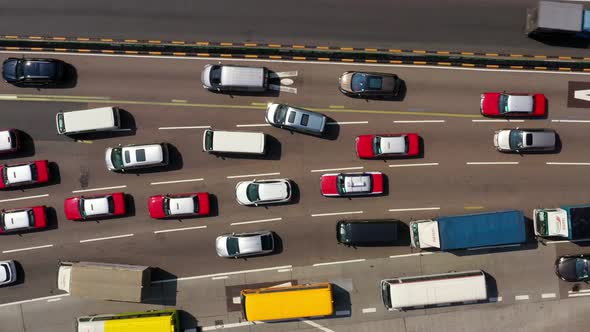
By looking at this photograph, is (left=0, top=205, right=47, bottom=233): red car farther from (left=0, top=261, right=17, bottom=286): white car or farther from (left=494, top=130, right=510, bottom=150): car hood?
(left=494, top=130, right=510, bottom=150): car hood

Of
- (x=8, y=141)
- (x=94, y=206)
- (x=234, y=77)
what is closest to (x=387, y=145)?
(x=234, y=77)

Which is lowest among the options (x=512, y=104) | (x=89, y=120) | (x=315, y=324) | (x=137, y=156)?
(x=315, y=324)

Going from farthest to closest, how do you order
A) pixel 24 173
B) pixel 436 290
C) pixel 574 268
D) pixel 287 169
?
pixel 287 169 < pixel 574 268 < pixel 24 173 < pixel 436 290

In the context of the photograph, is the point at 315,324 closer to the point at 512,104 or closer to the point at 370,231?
the point at 370,231

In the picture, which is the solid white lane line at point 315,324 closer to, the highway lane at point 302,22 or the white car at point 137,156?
the white car at point 137,156

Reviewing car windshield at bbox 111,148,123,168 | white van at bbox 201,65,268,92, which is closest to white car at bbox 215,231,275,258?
car windshield at bbox 111,148,123,168

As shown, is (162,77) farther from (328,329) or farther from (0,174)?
(328,329)

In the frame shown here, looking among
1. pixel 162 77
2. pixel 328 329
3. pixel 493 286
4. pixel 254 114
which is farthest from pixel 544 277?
pixel 162 77
